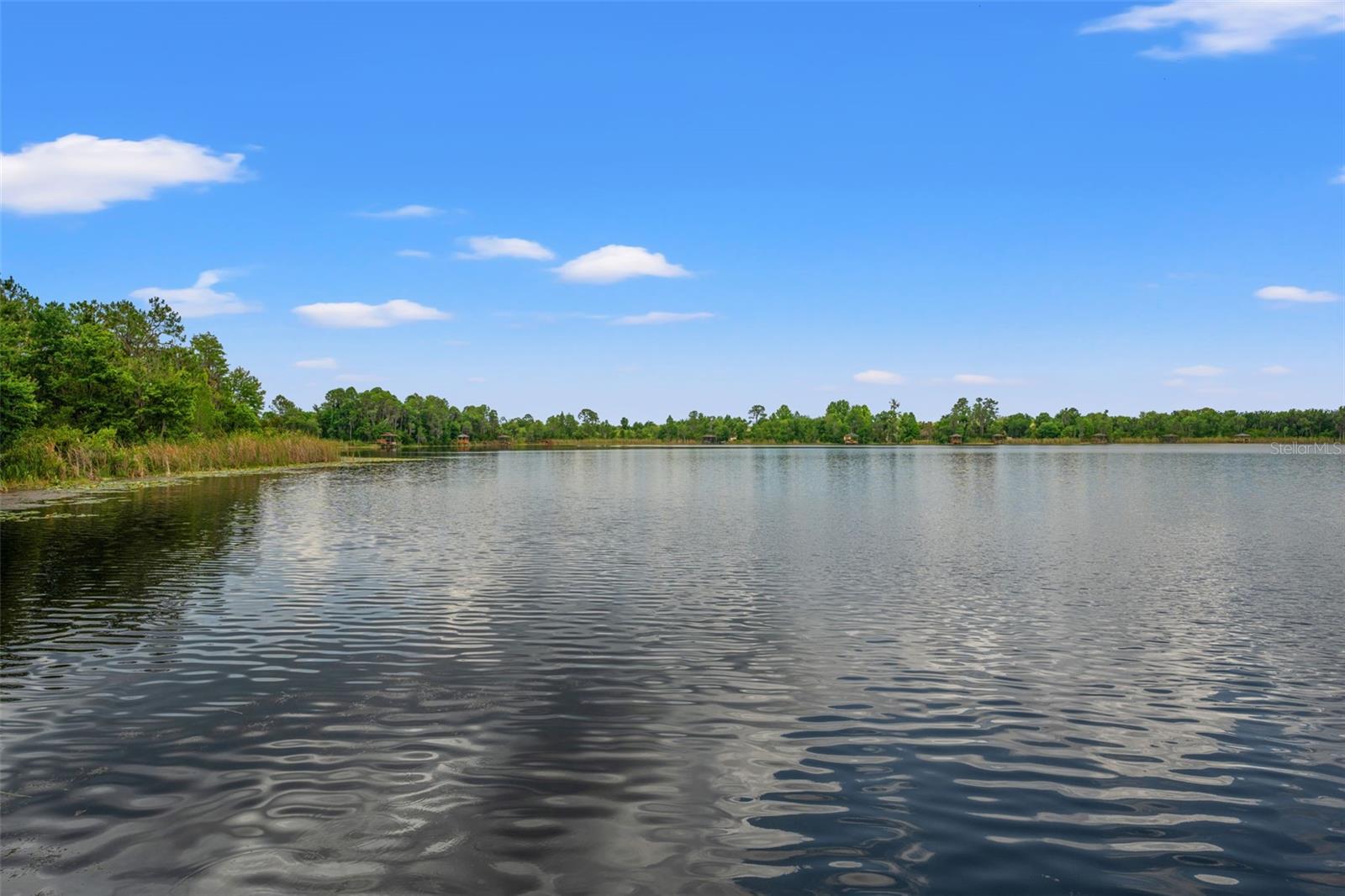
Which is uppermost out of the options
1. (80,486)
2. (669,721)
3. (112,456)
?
(112,456)

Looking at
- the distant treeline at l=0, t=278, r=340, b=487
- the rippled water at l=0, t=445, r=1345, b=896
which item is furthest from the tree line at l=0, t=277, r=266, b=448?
the rippled water at l=0, t=445, r=1345, b=896

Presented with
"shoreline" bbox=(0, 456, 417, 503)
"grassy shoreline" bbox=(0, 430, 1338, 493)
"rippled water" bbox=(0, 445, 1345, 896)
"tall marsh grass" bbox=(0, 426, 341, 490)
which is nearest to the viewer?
"rippled water" bbox=(0, 445, 1345, 896)

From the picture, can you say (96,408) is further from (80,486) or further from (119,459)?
(80,486)

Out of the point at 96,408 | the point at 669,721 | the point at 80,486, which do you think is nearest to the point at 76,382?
the point at 96,408

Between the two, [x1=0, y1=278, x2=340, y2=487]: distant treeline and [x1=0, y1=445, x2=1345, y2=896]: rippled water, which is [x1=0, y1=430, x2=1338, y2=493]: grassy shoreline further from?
[x1=0, y1=445, x2=1345, y2=896]: rippled water

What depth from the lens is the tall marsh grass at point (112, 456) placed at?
53.7m

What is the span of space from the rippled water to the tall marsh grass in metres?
32.2

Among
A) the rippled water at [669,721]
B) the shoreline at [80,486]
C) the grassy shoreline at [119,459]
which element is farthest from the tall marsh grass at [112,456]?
the rippled water at [669,721]

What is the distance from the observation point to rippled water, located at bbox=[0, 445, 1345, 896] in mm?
8125

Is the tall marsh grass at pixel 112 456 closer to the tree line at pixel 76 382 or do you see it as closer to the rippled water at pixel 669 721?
the tree line at pixel 76 382

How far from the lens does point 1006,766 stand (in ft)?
34.3

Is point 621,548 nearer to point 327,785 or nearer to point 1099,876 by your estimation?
point 327,785

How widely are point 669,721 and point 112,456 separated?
67469 millimetres

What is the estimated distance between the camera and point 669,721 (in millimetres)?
12188
